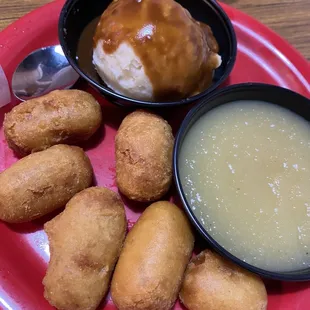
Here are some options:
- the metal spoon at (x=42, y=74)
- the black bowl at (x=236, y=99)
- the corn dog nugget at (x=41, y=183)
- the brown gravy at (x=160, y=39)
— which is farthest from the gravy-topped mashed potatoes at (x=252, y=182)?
the metal spoon at (x=42, y=74)

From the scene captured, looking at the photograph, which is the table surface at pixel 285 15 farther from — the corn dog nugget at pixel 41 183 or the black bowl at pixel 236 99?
the corn dog nugget at pixel 41 183

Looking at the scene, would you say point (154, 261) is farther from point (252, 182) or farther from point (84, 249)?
point (252, 182)

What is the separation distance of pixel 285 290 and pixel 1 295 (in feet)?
2.80

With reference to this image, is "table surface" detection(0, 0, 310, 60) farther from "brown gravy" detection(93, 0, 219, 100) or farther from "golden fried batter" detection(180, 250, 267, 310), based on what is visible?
"golden fried batter" detection(180, 250, 267, 310)

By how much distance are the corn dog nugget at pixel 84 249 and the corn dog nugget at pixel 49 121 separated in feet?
0.80

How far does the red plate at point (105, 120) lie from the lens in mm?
1246

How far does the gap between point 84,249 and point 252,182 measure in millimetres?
551

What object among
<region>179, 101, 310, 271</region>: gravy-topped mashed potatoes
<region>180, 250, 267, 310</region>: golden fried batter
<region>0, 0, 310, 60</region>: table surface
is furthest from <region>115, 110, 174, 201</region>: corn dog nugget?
<region>0, 0, 310, 60</region>: table surface

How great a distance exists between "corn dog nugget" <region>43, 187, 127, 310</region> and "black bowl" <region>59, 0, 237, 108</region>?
Answer: 0.37m

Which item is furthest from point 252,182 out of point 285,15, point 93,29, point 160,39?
point 285,15

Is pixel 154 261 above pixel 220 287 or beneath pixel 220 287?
above

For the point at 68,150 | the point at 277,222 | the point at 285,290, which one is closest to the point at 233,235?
the point at 277,222

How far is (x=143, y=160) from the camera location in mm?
1326

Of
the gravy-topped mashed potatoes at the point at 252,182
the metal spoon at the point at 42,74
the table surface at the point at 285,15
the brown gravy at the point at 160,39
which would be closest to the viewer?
the gravy-topped mashed potatoes at the point at 252,182
